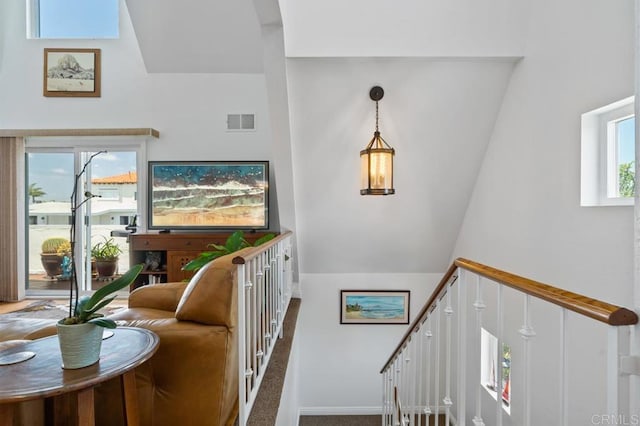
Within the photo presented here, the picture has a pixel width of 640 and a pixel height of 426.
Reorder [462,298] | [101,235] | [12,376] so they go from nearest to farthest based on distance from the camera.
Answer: [12,376] → [462,298] → [101,235]

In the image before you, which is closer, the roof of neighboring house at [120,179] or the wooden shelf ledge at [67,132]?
the wooden shelf ledge at [67,132]

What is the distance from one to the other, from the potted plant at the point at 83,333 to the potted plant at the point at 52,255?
4.49 metres

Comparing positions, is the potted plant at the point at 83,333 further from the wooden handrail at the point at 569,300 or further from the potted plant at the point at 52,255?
the potted plant at the point at 52,255

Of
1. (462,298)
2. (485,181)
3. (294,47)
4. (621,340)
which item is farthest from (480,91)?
(621,340)

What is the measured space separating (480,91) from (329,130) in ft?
4.29

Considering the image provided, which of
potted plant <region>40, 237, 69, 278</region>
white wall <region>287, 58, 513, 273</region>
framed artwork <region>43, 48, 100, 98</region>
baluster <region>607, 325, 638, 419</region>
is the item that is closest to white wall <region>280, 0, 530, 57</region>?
white wall <region>287, 58, 513, 273</region>

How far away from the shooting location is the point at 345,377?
4.10m

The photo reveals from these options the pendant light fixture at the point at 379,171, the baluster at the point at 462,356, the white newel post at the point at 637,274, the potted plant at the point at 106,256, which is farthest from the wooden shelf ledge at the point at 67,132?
the white newel post at the point at 637,274

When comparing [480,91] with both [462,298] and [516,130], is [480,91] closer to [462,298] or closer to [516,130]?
[516,130]

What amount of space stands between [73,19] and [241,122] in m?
2.86

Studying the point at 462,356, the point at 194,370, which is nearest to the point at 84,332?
the point at 194,370

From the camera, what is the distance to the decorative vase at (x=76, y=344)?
119cm

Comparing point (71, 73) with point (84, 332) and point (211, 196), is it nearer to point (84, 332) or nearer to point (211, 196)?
point (211, 196)

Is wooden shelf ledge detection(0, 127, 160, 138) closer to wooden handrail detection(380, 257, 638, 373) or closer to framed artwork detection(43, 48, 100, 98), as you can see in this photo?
framed artwork detection(43, 48, 100, 98)
